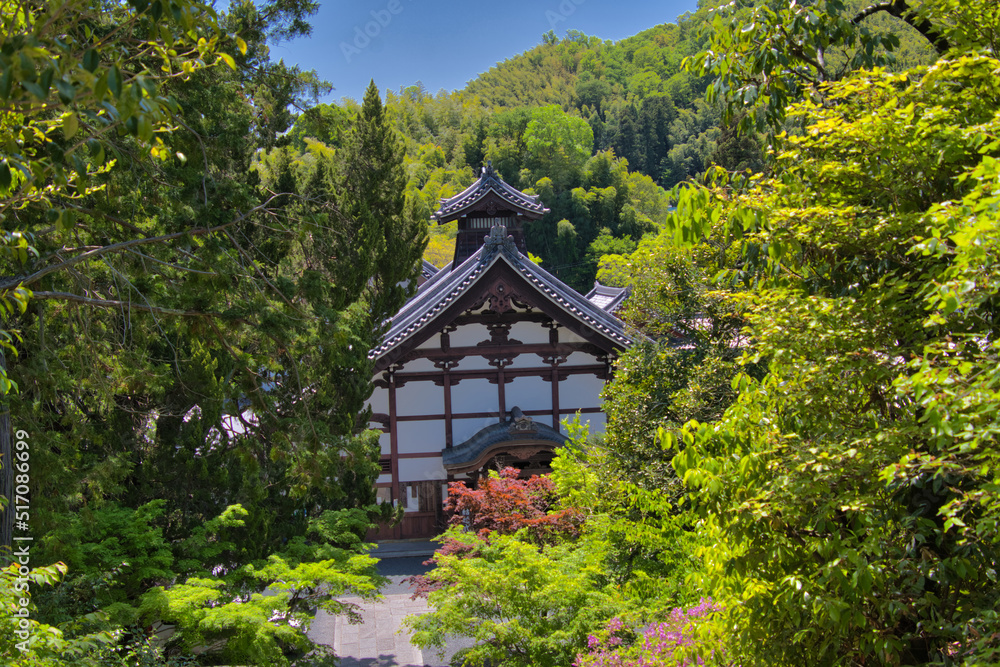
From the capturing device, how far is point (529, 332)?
16.5 metres

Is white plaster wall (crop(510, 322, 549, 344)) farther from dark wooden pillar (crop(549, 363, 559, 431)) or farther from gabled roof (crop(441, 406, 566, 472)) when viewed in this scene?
gabled roof (crop(441, 406, 566, 472))

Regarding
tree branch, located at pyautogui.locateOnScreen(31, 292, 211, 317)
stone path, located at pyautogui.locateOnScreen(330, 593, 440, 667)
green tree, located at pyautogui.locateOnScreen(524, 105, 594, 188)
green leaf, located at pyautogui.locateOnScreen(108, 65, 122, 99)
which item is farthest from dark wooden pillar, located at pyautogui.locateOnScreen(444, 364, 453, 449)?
green tree, located at pyautogui.locateOnScreen(524, 105, 594, 188)

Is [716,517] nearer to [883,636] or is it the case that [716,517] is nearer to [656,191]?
[883,636]

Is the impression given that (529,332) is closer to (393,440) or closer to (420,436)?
(420,436)

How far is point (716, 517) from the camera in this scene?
12.5ft

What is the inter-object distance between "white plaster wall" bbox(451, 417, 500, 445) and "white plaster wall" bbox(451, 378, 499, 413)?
0.79 ft

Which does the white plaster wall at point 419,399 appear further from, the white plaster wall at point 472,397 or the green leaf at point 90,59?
the green leaf at point 90,59

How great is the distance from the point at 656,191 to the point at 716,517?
6135 centimetres

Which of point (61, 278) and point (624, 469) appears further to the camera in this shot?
point (624, 469)

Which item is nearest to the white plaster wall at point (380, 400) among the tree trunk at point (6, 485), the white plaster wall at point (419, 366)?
the white plaster wall at point (419, 366)

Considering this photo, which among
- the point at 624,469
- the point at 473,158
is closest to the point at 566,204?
the point at 473,158

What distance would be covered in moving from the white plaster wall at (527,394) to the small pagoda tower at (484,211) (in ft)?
27.4

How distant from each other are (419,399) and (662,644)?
38.0 ft

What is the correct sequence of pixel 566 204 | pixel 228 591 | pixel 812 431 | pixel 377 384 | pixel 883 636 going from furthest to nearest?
1. pixel 566 204
2. pixel 377 384
3. pixel 228 591
4. pixel 812 431
5. pixel 883 636
